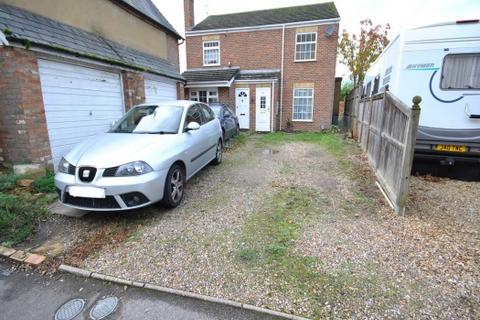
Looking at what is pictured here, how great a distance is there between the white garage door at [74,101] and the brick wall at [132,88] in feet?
0.65

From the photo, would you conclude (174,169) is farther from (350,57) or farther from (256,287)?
(350,57)

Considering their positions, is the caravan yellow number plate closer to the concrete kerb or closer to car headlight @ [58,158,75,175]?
the concrete kerb

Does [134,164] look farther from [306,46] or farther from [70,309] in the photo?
[306,46]

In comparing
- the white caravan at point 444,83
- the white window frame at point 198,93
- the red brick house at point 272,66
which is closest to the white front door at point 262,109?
the red brick house at point 272,66

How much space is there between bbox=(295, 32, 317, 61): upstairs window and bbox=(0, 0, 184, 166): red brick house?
775 centimetres

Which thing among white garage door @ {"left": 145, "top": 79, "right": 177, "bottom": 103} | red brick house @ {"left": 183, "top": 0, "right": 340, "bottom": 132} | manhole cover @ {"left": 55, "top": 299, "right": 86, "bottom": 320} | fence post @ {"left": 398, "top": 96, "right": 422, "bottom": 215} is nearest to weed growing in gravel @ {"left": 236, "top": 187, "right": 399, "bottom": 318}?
fence post @ {"left": 398, "top": 96, "right": 422, "bottom": 215}

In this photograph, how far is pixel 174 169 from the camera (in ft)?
12.9

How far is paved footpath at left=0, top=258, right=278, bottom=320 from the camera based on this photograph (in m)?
2.08

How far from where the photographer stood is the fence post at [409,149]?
3.40 meters

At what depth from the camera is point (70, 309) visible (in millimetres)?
2160

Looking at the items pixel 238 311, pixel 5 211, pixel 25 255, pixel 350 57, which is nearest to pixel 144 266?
pixel 238 311

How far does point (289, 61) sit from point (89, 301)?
1382 centimetres

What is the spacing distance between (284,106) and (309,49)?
3.20m

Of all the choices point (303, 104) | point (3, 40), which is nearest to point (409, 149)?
point (3, 40)
